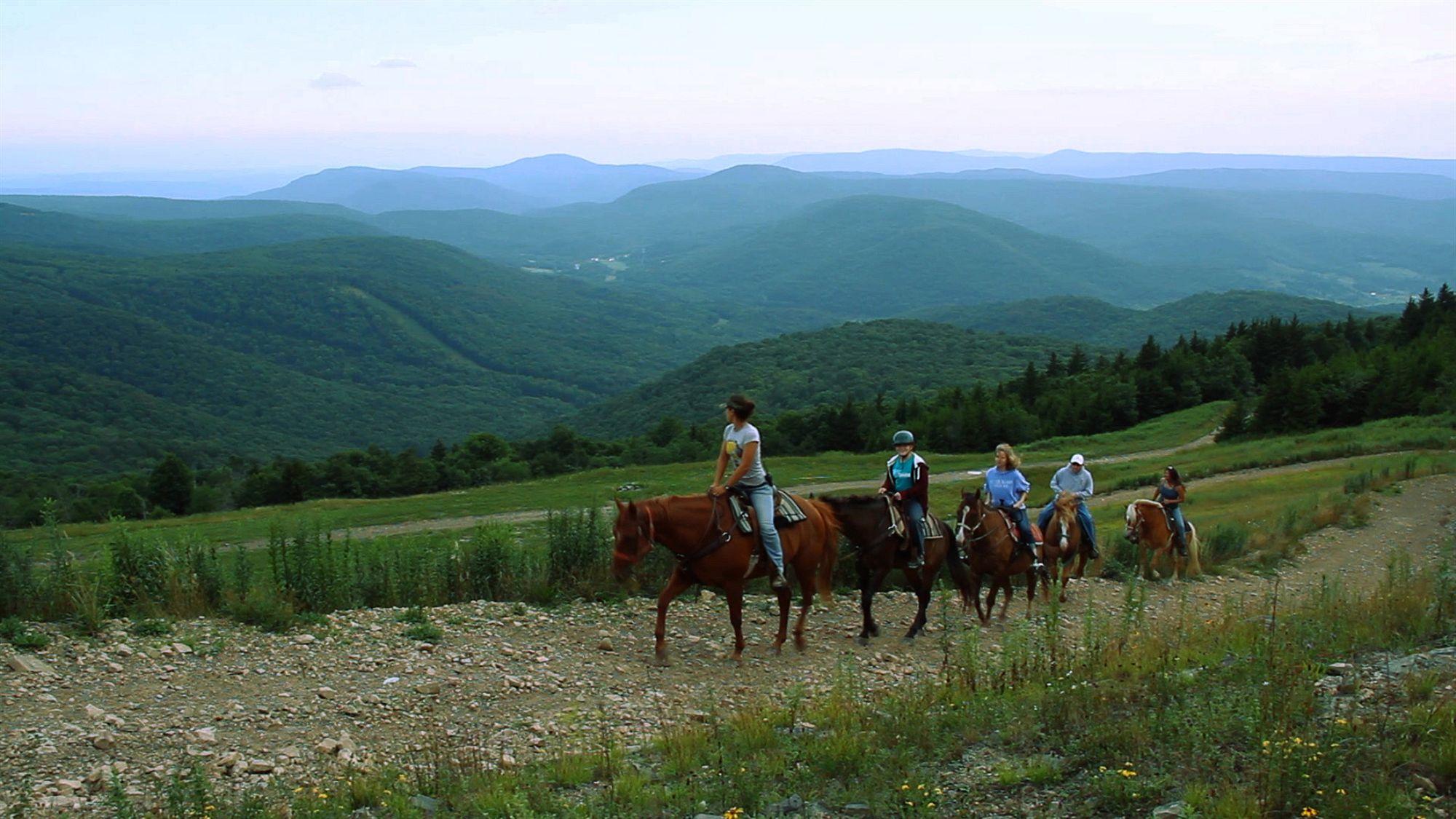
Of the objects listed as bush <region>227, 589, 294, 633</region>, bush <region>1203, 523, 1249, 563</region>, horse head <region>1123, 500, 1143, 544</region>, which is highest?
bush <region>227, 589, 294, 633</region>

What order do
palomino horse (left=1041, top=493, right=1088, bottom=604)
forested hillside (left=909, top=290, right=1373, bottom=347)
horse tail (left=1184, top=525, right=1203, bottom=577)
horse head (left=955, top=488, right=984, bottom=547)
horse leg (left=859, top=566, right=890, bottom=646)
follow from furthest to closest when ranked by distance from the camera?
1. forested hillside (left=909, top=290, right=1373, bottom=347)
2. horse tail (left=1184, top=525, right=1203, bottom=577)
3. palomino horse (left=1041, top=493, right=1088, bottom=604)
4. horse head (left=955, top=488, right=984, bottom=547)
5. horse leg (left=859, top=566, right=890, bottom=646)

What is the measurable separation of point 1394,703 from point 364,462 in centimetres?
4919

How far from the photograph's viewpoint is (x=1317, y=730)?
5.62 metres

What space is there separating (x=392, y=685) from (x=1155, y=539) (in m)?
11.4

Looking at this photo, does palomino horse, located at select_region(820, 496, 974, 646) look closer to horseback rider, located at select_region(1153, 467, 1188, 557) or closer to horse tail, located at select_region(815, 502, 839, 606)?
horse tail, located at select_region(815, 502, 839, 606)

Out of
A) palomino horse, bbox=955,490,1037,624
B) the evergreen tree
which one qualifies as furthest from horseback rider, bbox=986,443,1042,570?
the evergreen tree

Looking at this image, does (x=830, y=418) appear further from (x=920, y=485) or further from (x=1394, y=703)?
(x=1394, y=703)

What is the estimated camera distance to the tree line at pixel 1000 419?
1710 inches

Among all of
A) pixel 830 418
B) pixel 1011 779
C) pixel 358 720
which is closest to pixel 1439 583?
pixel 1011 779

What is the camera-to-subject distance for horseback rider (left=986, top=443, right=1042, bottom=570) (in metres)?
11.9

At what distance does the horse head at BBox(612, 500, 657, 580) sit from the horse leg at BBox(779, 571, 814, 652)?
1730mm

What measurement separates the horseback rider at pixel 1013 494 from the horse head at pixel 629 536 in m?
4.65

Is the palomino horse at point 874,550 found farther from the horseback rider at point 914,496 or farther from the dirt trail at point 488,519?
the dirt trail at point 488,519

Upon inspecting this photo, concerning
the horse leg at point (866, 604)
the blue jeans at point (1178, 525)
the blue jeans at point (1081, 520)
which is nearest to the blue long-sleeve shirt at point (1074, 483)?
the blue jeans at point (1081, 520)
